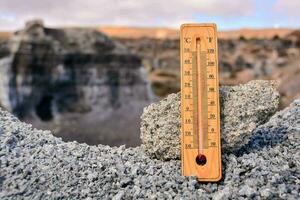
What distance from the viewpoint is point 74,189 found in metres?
3.73

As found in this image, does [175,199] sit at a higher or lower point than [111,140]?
higher

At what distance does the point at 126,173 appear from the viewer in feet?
12.8

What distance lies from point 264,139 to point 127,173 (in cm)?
109

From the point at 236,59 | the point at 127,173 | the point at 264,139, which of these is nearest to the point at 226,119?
the point at 264,139

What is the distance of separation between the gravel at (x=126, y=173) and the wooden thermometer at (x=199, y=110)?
13cm

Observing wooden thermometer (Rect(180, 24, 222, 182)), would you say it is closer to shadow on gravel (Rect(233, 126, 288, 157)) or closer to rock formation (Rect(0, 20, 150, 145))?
shadow on gravel (Rect(233, 126, 288, 157))

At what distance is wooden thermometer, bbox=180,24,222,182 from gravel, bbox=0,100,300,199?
0.13 m

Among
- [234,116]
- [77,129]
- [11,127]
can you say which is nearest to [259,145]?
[234,116]

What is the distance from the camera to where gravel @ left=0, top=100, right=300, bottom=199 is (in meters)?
3.69

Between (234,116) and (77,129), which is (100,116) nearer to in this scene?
(77,129)

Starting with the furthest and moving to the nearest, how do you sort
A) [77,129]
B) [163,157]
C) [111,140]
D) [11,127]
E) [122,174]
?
1. [77,129]
2. [111,140]
3. [11,127]
4. [163,157]
5. [122,174]

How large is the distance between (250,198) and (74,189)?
1.04 metres

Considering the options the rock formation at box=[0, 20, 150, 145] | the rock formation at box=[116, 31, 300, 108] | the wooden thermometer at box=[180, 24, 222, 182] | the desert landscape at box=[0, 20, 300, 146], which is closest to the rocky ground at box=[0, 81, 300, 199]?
the wooden thermometer at box=[180, 24, 222, 182]

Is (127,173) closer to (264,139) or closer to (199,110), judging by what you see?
(199,110)
